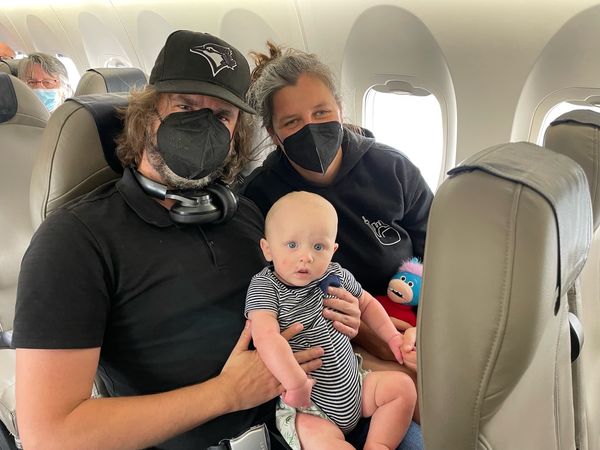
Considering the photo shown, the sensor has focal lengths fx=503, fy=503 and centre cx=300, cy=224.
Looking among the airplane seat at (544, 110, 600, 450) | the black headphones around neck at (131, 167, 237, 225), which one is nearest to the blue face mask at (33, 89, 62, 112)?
A: the black headphones around neck at (131, 167, 237, 225)

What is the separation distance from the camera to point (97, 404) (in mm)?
1250

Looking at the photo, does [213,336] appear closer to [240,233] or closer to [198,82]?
[240,233]

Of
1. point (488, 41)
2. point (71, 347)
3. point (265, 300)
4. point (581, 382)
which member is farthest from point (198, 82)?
point (488, 41)

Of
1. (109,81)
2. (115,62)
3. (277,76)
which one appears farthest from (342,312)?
(115,62)

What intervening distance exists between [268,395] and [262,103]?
106cm

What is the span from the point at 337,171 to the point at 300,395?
3.09 ft

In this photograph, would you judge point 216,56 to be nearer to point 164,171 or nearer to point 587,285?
point 164,171

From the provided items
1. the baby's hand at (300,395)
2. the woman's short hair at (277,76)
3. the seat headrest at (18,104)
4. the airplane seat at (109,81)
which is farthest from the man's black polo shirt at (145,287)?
the seat headrest at (18,104)

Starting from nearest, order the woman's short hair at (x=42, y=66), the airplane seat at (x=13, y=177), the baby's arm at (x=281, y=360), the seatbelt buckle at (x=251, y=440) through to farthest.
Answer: the baby's arm at (x=281, y=360)
the seatbelt buckle at (x=251, y=440)
the airplane seat at (x=13, y=177)
the woman's short hair at (x=42, y=66)

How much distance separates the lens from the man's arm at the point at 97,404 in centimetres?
118

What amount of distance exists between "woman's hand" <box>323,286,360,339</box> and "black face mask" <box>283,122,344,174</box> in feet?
1.84

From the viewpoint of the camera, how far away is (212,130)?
4.91 ft

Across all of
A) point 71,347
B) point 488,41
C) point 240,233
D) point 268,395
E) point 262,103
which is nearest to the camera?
point 71,347

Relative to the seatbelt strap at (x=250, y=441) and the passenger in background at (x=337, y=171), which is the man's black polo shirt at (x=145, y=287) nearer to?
the seatbelt strap at (x=250, y=441)
